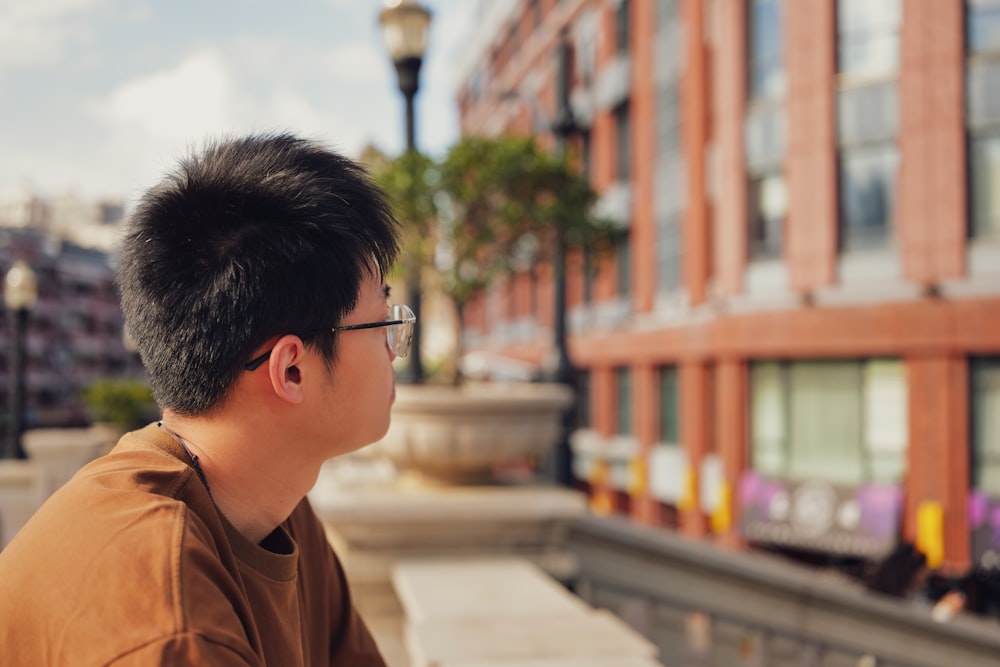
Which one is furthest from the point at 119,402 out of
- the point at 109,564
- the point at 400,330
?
the point at 109,564

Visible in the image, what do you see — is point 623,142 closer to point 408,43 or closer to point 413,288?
point 408,43

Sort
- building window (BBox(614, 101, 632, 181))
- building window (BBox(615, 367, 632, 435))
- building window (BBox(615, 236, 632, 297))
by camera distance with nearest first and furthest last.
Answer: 1. building window (BBox(615, 236, 632, 297))
2. building window (BBox(614, 101, 632, 181))
3. building window (BBox(615, 367, 632, 435))

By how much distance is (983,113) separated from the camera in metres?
16.3

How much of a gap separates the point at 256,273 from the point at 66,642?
641 millimetres

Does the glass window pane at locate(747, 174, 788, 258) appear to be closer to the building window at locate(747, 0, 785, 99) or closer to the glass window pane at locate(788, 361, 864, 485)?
the building window at locate(747, 0, 785, 99)

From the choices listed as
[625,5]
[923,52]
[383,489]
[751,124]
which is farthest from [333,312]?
[625,5]

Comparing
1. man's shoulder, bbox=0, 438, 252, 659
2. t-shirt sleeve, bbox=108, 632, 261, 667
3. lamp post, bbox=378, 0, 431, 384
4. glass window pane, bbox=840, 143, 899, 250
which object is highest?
glass window pane, bbox=840, 143, 899, 250

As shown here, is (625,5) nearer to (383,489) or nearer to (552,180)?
(552,180)

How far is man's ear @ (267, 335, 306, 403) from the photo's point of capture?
1534 millimetres

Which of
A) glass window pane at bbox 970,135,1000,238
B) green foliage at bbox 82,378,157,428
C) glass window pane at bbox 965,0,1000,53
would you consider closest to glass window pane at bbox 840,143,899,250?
glass window pane at bbox 970,135,1000,238

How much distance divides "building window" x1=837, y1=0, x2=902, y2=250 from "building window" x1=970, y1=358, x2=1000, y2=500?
10.4 feet

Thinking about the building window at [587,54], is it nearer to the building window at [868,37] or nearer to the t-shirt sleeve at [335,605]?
the building window at [868,37]

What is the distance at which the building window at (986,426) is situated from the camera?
16203 millimetres

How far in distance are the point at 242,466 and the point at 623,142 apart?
28.4 meters
